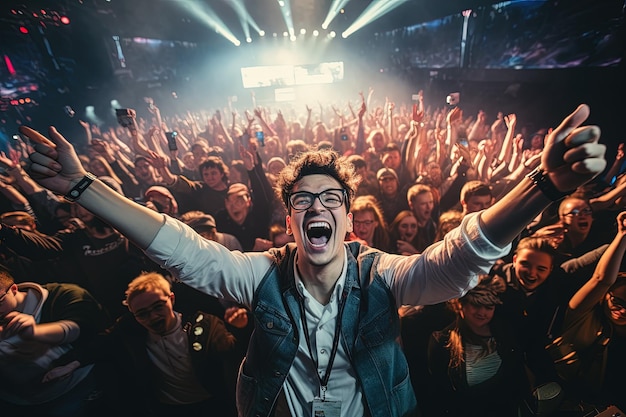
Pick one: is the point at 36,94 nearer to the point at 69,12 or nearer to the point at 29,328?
the point at 69,12

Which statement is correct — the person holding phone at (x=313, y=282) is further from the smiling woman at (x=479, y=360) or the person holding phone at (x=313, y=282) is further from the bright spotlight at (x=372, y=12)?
the bright spotlight at (x=372, y=12)

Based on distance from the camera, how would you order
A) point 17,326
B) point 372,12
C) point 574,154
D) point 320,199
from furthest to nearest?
point 372,12 → point 17,326 → point 320,199 → point 574,154

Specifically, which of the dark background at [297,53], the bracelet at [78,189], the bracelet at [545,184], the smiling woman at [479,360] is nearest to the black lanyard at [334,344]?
the bracelet at [545,184]

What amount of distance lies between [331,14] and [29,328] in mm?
4614

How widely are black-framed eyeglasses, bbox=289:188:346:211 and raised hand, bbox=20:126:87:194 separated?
33.2 inches

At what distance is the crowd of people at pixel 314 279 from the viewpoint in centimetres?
106

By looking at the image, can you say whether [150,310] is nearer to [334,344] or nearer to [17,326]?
[17,326]

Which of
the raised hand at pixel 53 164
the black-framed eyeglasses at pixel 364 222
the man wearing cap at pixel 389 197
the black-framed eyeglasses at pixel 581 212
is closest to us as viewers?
the raised hand at pixel 53 164

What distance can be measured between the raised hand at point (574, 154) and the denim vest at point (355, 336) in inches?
29.1

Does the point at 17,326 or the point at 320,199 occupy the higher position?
the point at 320,199

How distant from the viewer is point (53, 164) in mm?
1015

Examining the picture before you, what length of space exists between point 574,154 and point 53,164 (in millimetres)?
1710

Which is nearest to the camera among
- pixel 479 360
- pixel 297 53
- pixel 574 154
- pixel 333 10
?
pixel 574 154

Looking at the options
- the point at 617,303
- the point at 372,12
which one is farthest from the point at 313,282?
the point at 372,12
